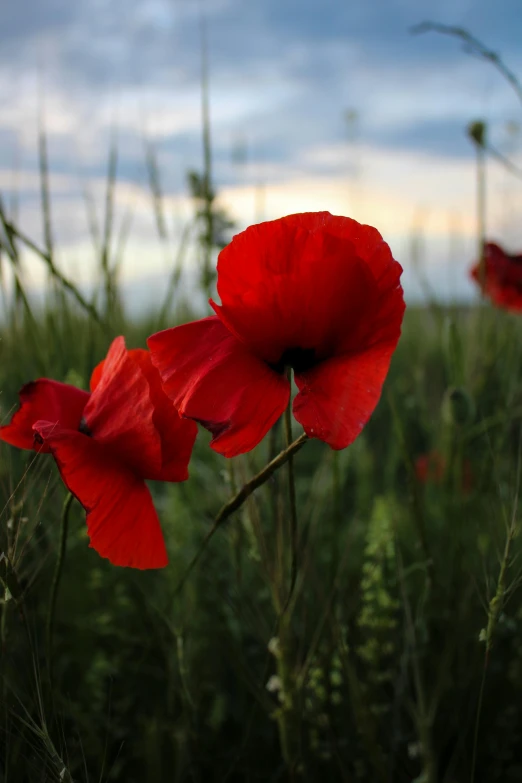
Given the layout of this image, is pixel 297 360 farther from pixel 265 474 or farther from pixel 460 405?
pixel 460 405

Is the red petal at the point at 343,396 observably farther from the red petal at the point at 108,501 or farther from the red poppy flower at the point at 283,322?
the red petal at the point at 108,501

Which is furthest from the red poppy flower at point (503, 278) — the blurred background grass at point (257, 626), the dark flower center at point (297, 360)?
the dark flower center at point (297, 360)

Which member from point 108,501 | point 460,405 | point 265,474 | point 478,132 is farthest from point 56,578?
point 478,132

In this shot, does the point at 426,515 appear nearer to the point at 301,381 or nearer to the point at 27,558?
the point at 27,558

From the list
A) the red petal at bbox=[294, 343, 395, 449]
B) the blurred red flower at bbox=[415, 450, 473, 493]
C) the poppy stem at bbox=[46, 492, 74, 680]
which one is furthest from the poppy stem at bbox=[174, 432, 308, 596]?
the blurred red flower at bbox=[415, 450, 473, 493]

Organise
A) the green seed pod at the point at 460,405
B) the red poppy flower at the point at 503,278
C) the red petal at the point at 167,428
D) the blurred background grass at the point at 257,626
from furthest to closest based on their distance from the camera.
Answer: the red poppy flower at the point at 503,278
the green seed pod at the point at 460,405
the blurred background grass at the point at 257,626
the red petal at the point at 167,428

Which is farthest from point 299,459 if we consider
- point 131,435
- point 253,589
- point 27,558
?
point 131,435
